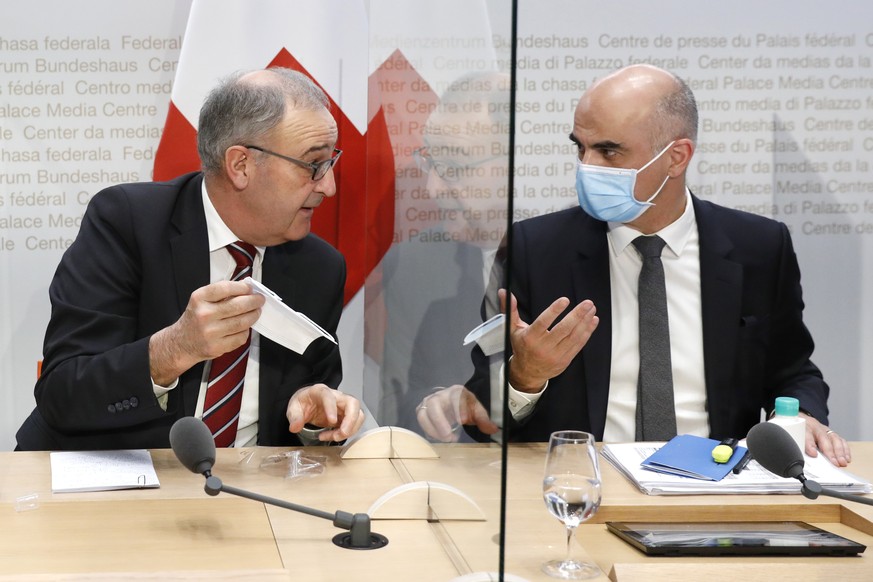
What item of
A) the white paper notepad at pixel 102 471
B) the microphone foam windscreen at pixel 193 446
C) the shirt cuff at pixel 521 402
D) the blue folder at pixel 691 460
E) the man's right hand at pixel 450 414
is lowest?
the white paper notepad at pixel 102 471

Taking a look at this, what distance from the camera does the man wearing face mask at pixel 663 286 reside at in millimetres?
2291

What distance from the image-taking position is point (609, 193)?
2.46m

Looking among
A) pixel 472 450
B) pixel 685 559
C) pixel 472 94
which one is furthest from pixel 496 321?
pixel 685 559

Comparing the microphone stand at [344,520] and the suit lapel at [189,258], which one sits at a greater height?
the suit lapel at [189,258]

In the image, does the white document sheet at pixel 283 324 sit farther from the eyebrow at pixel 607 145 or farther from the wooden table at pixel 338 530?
the eyebrow at pixel 607 145

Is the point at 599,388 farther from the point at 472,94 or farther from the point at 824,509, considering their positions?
the point at 472,94

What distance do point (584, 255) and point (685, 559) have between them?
1.09 meters

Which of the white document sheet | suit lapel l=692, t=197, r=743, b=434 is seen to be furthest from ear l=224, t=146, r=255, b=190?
suit lapel l=692, t=197, r=743, b=434

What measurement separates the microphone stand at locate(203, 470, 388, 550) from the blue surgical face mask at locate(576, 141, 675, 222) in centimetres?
123

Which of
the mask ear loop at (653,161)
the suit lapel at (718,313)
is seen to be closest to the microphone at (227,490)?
the suit lapel at (718,313)

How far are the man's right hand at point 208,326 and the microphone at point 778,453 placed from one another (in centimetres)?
92

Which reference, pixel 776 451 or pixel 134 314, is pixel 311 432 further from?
pixel 776 451

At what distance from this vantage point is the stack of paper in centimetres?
169

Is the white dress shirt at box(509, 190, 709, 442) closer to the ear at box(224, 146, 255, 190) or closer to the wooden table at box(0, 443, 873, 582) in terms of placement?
the wooden table at box(0, 443, 873, 582)
